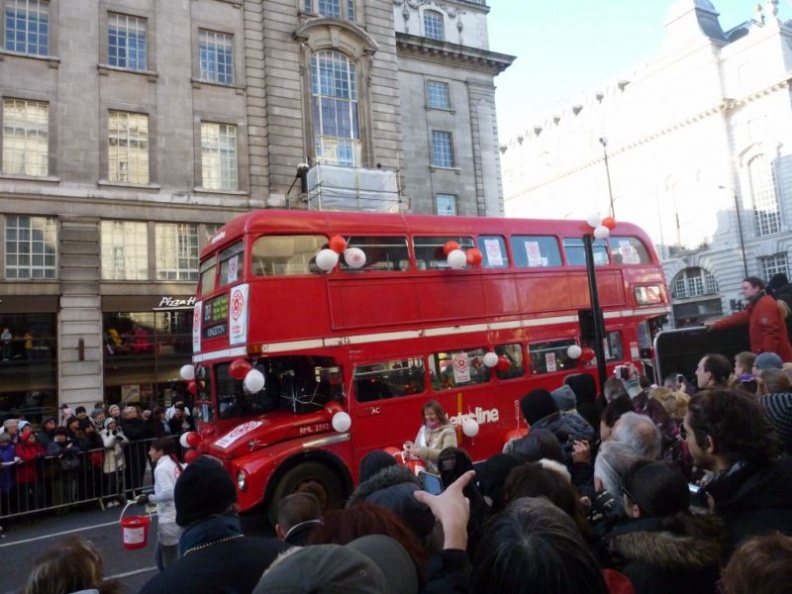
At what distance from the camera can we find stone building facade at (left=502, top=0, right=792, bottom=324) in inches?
1796

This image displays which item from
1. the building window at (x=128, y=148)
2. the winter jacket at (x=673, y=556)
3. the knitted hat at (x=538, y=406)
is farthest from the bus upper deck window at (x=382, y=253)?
the building window at (x=128, y=148)

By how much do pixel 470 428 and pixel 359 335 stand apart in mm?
2493

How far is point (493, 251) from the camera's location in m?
11.3

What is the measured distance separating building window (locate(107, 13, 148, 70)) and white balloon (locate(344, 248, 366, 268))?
51.7 feet

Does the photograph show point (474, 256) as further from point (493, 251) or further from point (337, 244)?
point (337, 244)

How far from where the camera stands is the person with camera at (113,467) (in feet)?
38.5

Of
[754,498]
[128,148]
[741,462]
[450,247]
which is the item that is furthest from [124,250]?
[754,498]

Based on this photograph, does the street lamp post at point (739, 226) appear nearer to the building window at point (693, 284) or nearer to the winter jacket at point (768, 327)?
the building window at point (693, 284)

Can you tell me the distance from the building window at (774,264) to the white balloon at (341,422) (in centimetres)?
4667

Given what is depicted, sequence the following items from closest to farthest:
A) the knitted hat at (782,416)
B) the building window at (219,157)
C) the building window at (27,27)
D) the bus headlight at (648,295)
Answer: the knitted hat at (782,416) < the bus headlight at (648,295) < the building window at (27,27) < the building window at (219,157)

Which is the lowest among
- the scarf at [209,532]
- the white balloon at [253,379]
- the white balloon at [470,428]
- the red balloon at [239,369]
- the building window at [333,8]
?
the white balloon at [470,428]

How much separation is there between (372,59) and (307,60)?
10.1ft

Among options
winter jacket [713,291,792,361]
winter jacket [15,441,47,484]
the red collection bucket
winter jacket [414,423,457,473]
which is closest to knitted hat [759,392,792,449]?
winter jacket [414,423,457,473]

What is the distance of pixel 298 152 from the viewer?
2297 centimetres
